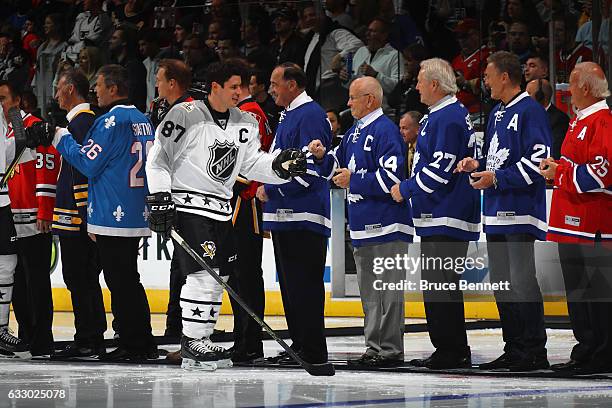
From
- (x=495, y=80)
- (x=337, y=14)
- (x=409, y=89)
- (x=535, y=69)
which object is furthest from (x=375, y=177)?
(x=337, y=14)

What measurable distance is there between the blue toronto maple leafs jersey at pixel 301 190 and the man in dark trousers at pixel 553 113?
313 centimetres

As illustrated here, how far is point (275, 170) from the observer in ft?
22.7

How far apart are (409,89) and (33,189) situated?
4.07 metres

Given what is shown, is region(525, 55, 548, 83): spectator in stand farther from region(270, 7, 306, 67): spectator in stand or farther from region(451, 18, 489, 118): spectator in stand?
region(270, 7, 306, 67): spectator in stand

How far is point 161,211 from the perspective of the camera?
6613mm

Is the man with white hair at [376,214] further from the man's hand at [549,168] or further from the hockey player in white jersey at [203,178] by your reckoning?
the man's hand at [549,168]

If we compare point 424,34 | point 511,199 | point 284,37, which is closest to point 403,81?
point 424,34

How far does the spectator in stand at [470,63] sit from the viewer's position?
35.4 feet

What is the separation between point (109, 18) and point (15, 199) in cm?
543

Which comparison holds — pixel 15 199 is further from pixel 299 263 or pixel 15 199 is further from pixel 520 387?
pixel 520 387

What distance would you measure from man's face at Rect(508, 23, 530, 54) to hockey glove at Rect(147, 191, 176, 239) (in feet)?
16.0

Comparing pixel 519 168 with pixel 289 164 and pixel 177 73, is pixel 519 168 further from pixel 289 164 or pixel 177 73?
pixel 177 73

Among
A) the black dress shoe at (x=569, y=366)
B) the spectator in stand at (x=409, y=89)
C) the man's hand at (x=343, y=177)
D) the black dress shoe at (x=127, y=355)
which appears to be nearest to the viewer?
the black dress shoe at (x=569, y=366)

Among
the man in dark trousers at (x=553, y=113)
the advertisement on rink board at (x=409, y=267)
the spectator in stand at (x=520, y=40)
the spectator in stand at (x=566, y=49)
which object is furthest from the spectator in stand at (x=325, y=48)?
the man in dark trousers at (x=553, y=113)
